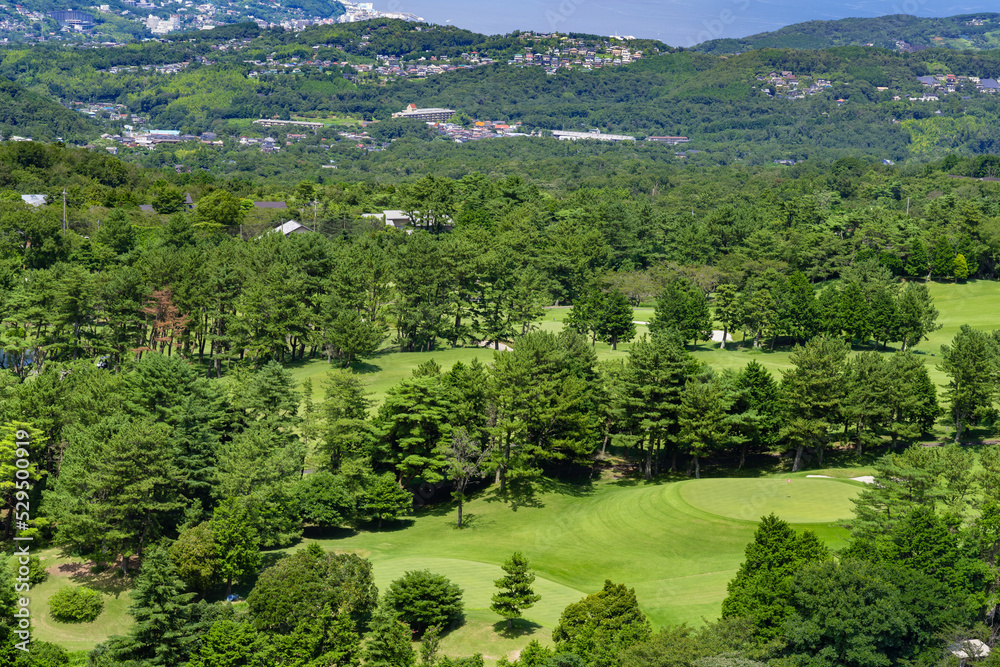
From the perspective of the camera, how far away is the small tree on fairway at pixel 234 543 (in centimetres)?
4109

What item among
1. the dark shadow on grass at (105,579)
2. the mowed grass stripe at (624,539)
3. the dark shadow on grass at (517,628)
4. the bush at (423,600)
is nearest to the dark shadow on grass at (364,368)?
the mowed grass stripe at (624,539)

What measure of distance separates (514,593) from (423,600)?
11.4ft

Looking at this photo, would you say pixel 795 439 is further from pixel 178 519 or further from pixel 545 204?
pixel 545 204

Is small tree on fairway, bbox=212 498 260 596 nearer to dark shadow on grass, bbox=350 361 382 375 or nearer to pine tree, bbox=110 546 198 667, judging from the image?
pine tree, bbox=110 546 198 667

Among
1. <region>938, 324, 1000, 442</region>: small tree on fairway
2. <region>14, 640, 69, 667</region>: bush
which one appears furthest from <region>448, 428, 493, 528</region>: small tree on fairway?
<region>938, 324, 1000, 442</region>: small tree on fairway

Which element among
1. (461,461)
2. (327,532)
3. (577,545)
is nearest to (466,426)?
(461,461)

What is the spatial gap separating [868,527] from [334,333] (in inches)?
1675

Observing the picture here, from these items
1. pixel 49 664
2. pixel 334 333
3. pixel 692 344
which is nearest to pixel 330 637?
pixel 49 664

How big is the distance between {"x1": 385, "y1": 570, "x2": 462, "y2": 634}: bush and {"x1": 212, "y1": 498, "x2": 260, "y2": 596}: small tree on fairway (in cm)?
873

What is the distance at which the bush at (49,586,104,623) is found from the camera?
3950cm

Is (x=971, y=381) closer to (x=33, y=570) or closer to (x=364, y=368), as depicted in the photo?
(x=364, y=368)

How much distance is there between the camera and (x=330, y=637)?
112ft

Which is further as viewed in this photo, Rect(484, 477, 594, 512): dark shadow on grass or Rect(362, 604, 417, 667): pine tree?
Rect(484, 477, 594, 512): dark shadow on grass

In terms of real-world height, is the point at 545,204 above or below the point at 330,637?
above
